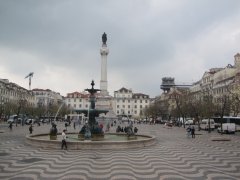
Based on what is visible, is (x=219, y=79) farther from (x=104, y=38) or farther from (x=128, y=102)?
(x=128, y=102)

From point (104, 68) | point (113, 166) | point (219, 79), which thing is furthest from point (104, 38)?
point (113, 166)

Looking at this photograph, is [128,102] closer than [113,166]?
No

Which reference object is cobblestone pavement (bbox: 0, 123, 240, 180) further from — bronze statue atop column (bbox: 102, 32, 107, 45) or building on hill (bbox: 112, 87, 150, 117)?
building on hill (bbox: 112, 87, 150, 117)

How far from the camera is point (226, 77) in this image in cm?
9412

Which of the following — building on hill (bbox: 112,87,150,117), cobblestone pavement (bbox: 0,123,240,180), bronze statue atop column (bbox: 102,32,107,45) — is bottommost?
cobblestone pavement (bbox: 0,123,240,180)

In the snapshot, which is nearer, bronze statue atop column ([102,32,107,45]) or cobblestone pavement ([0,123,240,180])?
cobblestone pavement ([0,123,240,180])

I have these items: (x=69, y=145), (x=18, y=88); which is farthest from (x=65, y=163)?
(x=18, y=88)

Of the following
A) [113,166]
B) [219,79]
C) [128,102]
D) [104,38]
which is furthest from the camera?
[128,102]

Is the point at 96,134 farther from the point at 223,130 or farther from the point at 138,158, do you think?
the point at 223,130

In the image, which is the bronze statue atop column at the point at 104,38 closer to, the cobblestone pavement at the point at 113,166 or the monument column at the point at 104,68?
the monument column at the point at 104,68

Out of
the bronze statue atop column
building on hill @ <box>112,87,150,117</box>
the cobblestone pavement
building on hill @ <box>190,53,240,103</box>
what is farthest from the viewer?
building on hill @ <box>112,87,150,117</box>

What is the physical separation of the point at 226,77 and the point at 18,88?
78.8m

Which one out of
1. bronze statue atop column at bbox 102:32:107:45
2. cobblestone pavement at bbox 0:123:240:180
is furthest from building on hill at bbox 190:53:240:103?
cobblestone pavement at bbox 0:123:240:180

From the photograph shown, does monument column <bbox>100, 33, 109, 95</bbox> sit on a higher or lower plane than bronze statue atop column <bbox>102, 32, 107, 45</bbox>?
lower
